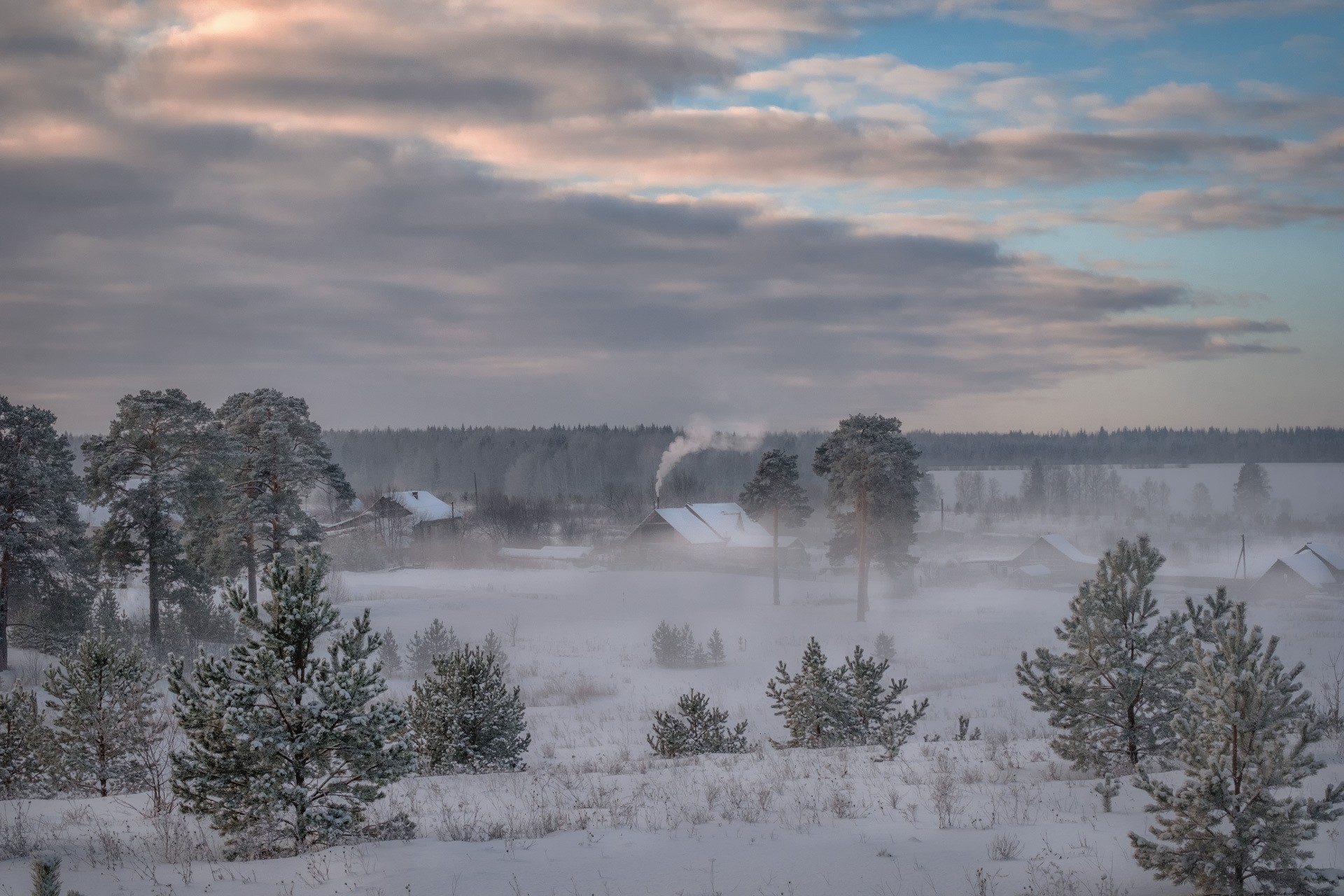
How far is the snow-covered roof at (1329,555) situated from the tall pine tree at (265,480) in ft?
210

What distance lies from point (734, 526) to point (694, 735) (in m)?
62.0

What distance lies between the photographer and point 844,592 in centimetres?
5950

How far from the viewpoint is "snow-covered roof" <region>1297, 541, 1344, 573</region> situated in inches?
2341

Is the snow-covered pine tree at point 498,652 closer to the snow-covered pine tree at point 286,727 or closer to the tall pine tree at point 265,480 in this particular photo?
the tall pine tree at point 265,480

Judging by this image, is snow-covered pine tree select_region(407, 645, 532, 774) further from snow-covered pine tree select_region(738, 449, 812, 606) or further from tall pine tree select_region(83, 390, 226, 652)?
snow-covered pine tree select_region(738, 449, 812, 606)

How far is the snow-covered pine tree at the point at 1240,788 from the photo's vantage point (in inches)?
237

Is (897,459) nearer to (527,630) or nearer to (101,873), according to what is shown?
(527,630)

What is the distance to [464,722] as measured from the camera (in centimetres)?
1367

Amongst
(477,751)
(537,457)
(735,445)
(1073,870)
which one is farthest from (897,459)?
(537,457)

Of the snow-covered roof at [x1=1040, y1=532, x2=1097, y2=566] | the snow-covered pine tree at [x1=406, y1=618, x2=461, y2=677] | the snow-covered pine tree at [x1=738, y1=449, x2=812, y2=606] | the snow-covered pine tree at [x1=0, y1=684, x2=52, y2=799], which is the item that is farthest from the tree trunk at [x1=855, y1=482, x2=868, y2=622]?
the snow-covered pine tree at [x1=0, y1=684, x2=52, y2=799]

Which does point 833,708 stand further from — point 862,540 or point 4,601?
point 862,540

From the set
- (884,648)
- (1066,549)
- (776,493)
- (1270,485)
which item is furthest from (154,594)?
(1270,485)

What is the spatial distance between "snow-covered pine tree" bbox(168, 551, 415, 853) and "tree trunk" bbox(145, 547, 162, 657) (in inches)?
1009

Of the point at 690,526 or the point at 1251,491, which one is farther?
the point at 1251,491
